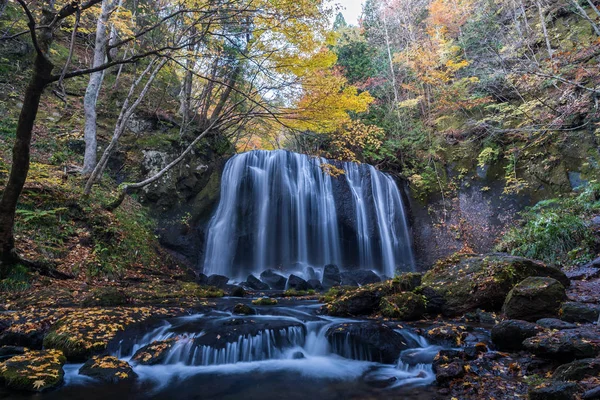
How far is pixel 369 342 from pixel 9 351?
4757mm

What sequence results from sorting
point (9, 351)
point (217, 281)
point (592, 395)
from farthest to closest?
point (217, 281), point (9, 351), point (592, 395)

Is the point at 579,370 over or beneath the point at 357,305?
beneath

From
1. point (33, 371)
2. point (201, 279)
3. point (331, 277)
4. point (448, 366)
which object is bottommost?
point (448, 366)

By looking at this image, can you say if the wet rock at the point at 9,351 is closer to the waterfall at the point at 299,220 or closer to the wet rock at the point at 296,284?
the wet rock at the point at 296,284

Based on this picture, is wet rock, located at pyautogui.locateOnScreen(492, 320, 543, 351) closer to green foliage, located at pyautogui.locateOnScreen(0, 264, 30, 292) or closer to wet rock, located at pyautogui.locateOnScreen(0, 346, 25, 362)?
wet rock, located at pyautogui.locateOnScreen(0, 346, 25, 362)

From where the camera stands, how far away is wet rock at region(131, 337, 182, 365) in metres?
4.40

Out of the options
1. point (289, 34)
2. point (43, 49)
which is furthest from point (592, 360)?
point (43, 49)

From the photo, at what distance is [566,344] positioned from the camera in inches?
130

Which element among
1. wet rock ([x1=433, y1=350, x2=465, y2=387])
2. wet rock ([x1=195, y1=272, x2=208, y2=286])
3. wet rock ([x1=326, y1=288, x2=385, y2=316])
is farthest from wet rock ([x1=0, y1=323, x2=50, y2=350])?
wet rock ([x1=195, y1=272, x2=208, y2=286])

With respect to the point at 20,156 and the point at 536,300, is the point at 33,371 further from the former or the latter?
the point at 536,300

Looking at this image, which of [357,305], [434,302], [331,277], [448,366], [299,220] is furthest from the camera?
[299,220]

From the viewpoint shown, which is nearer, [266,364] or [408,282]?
[266,364]

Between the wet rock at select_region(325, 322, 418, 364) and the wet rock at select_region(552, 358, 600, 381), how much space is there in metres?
2.01

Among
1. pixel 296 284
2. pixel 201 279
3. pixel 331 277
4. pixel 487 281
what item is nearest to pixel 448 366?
pixel 487 281
